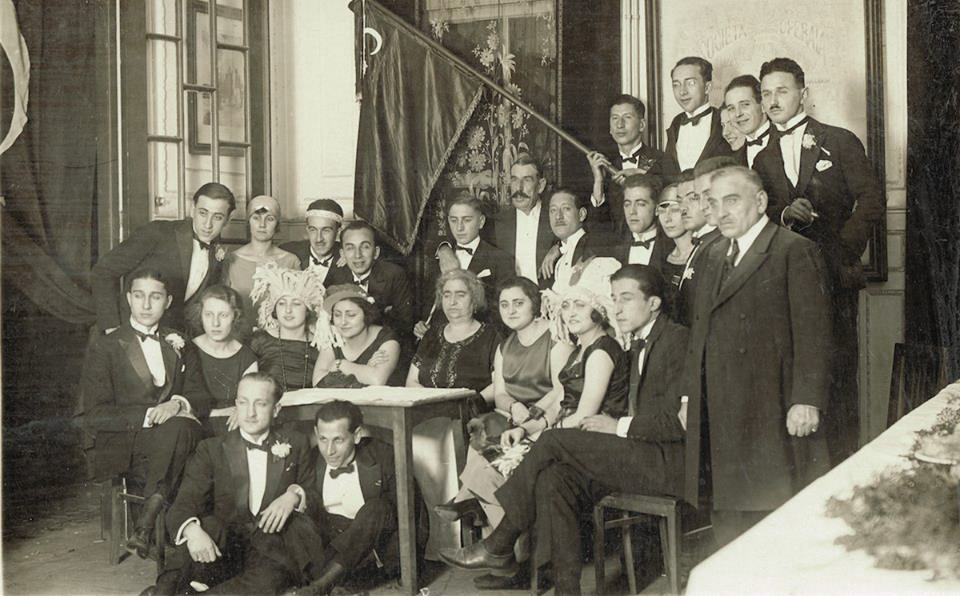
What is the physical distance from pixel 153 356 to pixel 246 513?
752mm

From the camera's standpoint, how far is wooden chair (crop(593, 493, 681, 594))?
3.34 m

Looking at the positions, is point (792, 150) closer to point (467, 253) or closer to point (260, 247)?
point (467, 253)

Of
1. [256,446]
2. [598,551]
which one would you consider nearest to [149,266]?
[256,446]

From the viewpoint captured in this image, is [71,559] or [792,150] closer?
[792,150]

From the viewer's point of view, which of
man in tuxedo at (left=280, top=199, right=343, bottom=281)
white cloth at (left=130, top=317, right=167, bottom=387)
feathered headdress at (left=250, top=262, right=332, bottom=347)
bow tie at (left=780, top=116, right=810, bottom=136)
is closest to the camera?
bow tie at (left=780, top=116, right=810, bottom=136)

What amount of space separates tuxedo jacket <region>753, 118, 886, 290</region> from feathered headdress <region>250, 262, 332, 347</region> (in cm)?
179

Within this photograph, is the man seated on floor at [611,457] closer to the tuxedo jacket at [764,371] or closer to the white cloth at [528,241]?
the tuxedo jacket at [764,371]

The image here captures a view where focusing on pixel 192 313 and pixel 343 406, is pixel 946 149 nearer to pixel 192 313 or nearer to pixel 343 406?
pixel 343 406

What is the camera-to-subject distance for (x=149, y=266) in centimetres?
410

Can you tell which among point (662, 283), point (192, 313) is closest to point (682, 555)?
point (662, 283)

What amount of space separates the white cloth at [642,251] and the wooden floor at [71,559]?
1.02m

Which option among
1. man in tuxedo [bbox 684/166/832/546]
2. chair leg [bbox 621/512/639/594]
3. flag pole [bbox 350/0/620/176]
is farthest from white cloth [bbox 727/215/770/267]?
chair leg [bbox 621/512/639/594]

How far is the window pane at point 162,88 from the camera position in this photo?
4.09m

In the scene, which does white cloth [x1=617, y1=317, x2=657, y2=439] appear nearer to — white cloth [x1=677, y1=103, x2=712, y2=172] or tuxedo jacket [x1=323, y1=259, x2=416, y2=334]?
white cloth [x1=677, y1=103, x2=712, y2=172]
